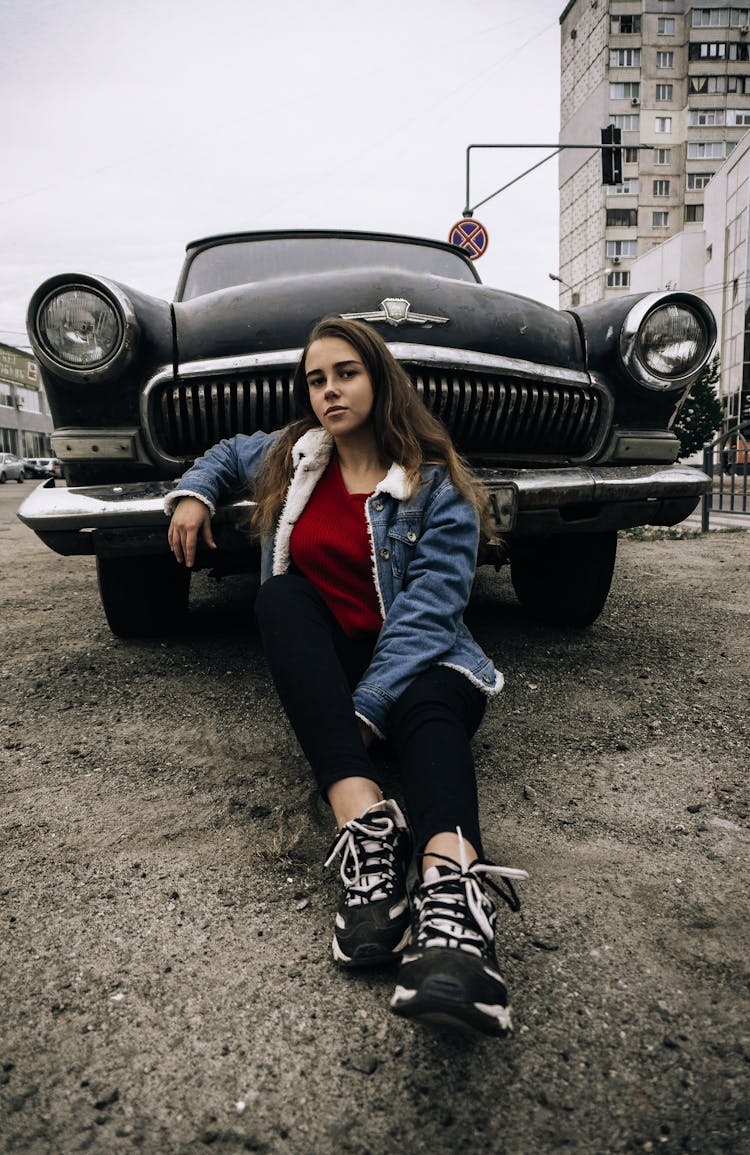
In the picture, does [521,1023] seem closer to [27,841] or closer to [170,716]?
[27,841]

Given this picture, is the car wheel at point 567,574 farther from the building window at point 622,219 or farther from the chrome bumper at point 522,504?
the building window at point 622,219

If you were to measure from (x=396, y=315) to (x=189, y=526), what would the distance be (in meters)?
0.95

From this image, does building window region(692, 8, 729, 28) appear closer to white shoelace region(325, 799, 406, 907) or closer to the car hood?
the car hood

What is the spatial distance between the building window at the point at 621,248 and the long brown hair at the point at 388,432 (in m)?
57.6

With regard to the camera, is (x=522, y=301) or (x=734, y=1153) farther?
(x=522, y=301)

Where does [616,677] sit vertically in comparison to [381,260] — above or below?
below

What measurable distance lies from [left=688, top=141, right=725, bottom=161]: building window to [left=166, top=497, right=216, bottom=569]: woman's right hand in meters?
60.4

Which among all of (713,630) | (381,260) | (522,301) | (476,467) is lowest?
(713,630)

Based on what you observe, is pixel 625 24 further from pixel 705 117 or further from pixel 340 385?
pixel 340 385

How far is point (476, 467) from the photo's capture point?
262cm

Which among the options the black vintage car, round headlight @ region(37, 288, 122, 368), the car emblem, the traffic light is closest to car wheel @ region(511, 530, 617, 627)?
the black vintage car

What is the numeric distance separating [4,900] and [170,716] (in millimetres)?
983

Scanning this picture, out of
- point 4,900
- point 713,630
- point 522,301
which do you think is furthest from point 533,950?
point 713,630

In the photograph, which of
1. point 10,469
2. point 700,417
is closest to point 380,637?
point 700,417
